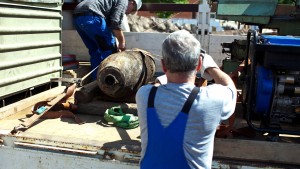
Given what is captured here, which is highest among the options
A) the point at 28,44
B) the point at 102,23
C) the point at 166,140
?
the point at 102,23

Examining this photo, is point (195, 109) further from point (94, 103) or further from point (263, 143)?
point (94, 103)

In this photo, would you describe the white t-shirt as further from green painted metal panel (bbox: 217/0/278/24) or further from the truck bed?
green painted metal panel (bbox: 217/0/278/24)

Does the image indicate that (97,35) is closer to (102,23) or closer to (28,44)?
(102,23)

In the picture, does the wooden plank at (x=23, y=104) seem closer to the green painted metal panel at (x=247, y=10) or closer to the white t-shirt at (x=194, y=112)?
the white t-shirt at (x=194, y=112)

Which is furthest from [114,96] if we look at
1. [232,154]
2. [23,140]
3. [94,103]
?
[232,154]

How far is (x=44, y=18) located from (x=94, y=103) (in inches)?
49.9

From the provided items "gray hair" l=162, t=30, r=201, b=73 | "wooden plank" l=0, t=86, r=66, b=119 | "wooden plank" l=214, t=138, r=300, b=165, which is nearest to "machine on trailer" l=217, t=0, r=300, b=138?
"wooden plank" l=214, t=138, r=300, b=165

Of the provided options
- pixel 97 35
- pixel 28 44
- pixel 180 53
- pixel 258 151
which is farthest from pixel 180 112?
pixel 97 35

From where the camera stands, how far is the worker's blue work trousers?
5.17 metres

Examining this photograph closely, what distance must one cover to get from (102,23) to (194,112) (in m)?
3.52

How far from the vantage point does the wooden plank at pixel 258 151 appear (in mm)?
2676

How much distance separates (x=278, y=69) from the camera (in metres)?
2.76

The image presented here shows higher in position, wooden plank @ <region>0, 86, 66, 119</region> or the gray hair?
the gray hair

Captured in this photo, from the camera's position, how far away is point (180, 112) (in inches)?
76.2
